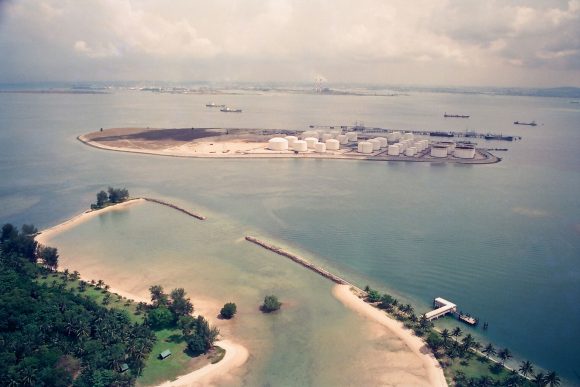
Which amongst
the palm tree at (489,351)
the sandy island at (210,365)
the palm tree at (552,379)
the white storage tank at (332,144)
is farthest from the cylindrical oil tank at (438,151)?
the sandy island at (210,365)

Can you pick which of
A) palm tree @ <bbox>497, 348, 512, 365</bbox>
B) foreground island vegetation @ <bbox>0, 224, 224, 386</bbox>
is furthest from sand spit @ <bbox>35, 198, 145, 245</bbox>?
palm tree @ <bbox>497, 348, 512, 365</bbox>

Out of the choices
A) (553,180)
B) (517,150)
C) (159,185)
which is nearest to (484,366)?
(159,185)

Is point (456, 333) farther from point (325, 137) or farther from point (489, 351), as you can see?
point (325, 137)

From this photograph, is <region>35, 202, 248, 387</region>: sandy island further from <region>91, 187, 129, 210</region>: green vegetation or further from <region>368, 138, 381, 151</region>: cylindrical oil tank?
<region>368, 138, 381, 151</region>: cylindrical oil tank

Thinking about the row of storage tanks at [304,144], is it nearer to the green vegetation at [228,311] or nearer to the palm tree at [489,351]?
the green vegetation at [228,311]

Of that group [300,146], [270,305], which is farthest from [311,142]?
[270,305]

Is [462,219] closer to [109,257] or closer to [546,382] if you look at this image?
[546,382]

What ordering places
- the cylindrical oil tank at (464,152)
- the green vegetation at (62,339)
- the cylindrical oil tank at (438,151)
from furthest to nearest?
1. the cylindrical oil tank at (438,151)
2. the cylindrical oil tank at (464,152)
3. the green vegetation at (62,339)
